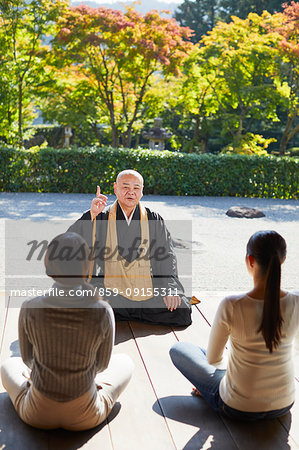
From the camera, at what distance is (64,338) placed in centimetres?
174

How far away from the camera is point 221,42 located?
1314 centimetres

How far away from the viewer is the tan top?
3.22m

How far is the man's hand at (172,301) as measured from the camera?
3068mm

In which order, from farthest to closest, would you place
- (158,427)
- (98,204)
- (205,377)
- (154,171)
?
(154,171) < (98,204) < (205,377) < (158,427)

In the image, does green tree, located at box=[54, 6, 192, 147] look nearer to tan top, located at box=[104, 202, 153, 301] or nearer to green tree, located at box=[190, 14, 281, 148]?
green tree, located at box=[190, 14, 281, 148]

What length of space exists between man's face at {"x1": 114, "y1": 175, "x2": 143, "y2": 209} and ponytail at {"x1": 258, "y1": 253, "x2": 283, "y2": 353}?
5.10ft

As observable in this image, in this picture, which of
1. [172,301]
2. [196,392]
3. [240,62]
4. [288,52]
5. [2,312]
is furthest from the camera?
[240,62]

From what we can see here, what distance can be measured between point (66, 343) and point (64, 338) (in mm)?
21

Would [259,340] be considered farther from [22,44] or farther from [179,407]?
[22,44]

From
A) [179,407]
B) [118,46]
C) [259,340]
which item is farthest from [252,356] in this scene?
[118,46]

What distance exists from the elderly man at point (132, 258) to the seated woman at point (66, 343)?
130cm

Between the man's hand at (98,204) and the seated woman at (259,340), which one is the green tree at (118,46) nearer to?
the man's hand at (98,204)

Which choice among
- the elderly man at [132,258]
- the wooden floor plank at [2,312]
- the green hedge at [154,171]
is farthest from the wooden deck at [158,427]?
the green hedge at [154,171]

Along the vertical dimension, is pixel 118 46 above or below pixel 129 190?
above
